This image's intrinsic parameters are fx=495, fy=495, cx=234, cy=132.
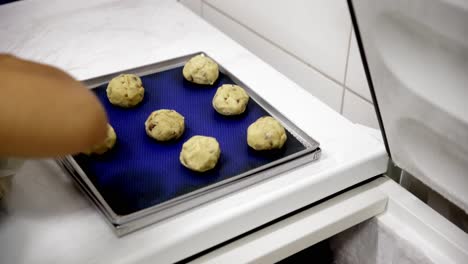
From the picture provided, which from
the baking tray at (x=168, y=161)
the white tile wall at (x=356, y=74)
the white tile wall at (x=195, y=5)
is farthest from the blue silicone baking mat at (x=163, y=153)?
the white tile wall at (x=195, y=5)

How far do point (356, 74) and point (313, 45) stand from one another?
117mm

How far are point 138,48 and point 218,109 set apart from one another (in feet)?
1.00

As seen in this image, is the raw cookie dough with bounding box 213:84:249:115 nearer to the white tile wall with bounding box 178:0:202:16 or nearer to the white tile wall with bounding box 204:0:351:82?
the white tile wall with bounding box 204:0:351:82

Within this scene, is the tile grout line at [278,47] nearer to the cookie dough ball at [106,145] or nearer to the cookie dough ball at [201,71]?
the cookie dough ball at [201,71]

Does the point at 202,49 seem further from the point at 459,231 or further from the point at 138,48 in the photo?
the point at 459,231

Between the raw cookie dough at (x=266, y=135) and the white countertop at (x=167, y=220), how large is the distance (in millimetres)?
45

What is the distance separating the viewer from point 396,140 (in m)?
0.65

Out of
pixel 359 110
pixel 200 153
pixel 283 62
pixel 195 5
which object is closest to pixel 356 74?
pixel 359 110

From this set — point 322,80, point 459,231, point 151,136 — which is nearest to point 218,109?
point 151,136

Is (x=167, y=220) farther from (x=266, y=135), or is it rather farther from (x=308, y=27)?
(x=308, y=27)

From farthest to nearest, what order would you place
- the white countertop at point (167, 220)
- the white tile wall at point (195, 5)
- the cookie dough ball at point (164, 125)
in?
the white tile wall at point (195, 5) < the cookie dough ball at point (164, 125) < the white countertop at point (167, 220)

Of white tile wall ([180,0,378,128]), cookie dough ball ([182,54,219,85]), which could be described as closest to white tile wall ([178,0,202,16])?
white tile wall ([180,0,378,128])

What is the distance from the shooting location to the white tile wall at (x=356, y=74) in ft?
2.63

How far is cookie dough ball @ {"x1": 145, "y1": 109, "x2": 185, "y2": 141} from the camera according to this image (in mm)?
680
